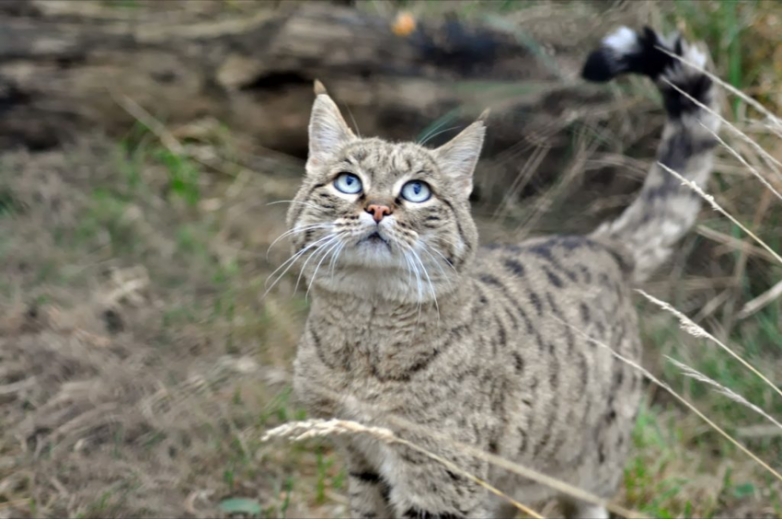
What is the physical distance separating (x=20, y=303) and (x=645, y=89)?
3768 mm

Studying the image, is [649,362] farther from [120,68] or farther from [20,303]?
[120,68]

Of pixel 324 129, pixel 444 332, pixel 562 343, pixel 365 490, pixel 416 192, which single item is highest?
pixel 324 129

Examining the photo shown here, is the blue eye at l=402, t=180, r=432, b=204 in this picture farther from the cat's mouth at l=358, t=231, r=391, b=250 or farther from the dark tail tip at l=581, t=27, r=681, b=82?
the dark tail tip at l=581, t=27, r=681, b=82

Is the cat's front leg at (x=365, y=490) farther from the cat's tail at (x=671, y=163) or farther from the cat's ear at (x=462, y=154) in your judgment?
the cat's tail at (x=671, y=163)

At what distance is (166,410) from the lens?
4.34 metres

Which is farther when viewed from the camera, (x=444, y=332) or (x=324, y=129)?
(x=324, y=129)

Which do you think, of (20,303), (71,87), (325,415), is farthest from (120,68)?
(325,415)

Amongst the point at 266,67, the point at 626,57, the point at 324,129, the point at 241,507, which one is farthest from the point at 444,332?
the point at 266,67

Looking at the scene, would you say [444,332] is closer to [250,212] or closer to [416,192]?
[416,192]

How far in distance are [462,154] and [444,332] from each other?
69 cm

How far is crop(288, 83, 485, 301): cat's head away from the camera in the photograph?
10.0 ft

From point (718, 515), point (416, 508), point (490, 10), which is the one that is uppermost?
point (490, 10)

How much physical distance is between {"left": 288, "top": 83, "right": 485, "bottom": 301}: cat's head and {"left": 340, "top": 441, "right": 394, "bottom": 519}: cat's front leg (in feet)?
2.18

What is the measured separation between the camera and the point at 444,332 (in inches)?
129
